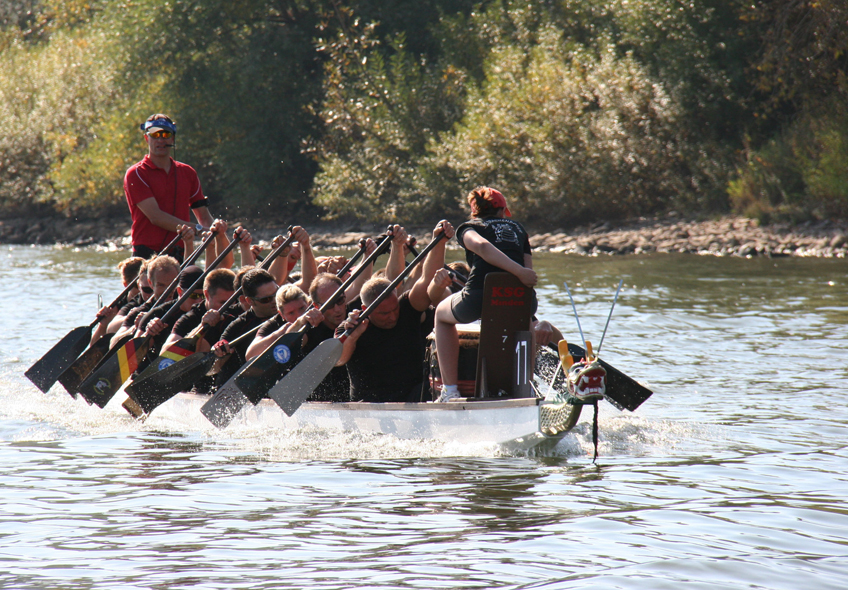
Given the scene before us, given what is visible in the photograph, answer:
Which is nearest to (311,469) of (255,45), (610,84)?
(610,84)

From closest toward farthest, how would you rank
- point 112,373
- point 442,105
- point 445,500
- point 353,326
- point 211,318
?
point 445,500, point 353,326, point 211,318, point 112,373, point 442,105

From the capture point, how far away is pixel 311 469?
19.7ft

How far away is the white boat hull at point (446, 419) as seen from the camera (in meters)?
5.51

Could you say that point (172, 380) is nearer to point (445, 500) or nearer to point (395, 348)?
point (395, 348)

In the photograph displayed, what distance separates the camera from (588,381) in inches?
202

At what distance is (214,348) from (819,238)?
17.6 m

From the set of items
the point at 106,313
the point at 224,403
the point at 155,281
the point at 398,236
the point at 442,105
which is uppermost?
the point at 442,105

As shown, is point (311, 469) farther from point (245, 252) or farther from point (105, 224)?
point (105, 224)

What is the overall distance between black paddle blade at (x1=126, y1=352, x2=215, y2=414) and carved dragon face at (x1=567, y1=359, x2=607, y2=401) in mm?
3049

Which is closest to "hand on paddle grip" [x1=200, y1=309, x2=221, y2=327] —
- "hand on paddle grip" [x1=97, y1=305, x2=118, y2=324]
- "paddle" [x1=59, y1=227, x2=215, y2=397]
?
"paddle" [x1=59, y1=227, x2=215, y2=397]

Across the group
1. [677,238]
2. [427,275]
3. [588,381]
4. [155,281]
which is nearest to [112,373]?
[155,281]

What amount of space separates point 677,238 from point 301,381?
19090 millimetres

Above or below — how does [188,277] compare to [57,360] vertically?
above

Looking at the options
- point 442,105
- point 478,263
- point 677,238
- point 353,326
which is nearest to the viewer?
point 478,263
